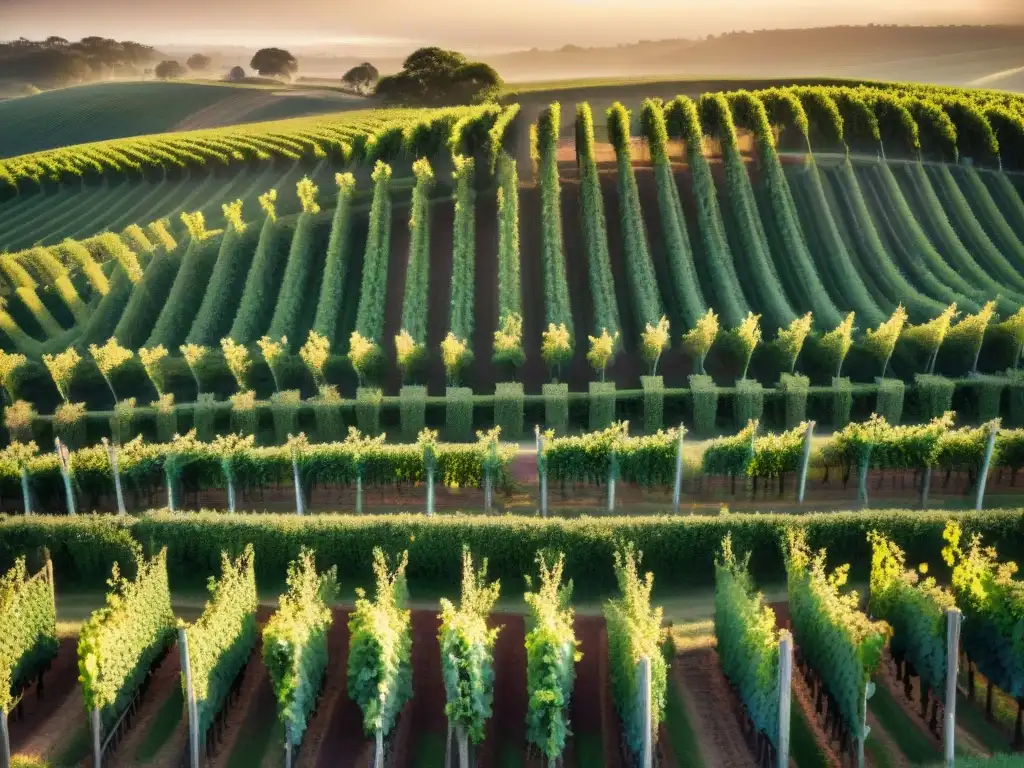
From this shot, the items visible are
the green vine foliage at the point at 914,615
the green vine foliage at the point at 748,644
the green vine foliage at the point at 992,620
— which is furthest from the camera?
the green vine foliage at the point at 914,615

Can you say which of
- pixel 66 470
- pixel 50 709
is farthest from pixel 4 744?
pixel 66 470

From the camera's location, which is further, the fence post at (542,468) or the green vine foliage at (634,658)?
the fence post at (542,468)

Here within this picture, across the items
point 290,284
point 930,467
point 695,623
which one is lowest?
point 695,623

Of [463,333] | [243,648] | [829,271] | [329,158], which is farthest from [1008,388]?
[329,158]

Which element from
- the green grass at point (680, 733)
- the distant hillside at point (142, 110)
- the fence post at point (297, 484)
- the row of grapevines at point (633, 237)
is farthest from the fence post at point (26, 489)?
the distant hillside at point (142, 110)

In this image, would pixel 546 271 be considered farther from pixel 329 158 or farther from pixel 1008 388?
pixel 329 158

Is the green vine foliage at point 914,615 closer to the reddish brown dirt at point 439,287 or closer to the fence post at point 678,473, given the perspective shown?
the fence post at point 678,473

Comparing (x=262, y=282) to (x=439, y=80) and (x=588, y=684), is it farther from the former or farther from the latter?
(x=439, y=80)
